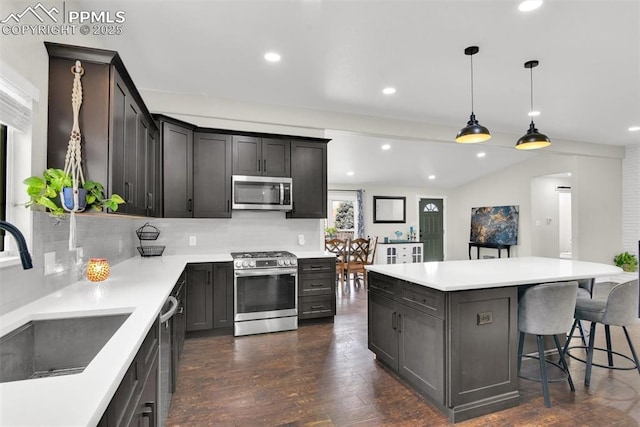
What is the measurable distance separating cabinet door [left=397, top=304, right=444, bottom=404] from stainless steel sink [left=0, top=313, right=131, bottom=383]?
74.2 inches

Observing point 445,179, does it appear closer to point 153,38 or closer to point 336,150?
point 336,150

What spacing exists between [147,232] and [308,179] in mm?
2064

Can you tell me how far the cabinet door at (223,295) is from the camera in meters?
3.64

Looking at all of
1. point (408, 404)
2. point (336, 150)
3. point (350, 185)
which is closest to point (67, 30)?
point (408, 404)

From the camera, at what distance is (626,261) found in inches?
257

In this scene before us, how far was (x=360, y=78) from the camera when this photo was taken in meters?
3.48

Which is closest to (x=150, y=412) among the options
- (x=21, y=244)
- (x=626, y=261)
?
(x=21, y=244)

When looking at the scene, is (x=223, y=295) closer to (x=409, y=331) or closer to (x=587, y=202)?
(x=409, y=331)

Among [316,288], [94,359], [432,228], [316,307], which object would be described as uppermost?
[432,228]

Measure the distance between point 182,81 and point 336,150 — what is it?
361cm

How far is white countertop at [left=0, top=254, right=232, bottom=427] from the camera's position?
30.0 inches

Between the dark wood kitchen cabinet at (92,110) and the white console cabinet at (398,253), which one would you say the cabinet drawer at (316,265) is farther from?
the white console cabinet at (398,253)

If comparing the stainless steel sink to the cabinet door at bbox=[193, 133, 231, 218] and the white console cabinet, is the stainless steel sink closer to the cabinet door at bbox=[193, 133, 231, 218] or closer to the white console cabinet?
the cabinet door at bbox=[193, 133, 231, 218]

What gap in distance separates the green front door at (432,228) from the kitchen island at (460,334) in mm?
6989
